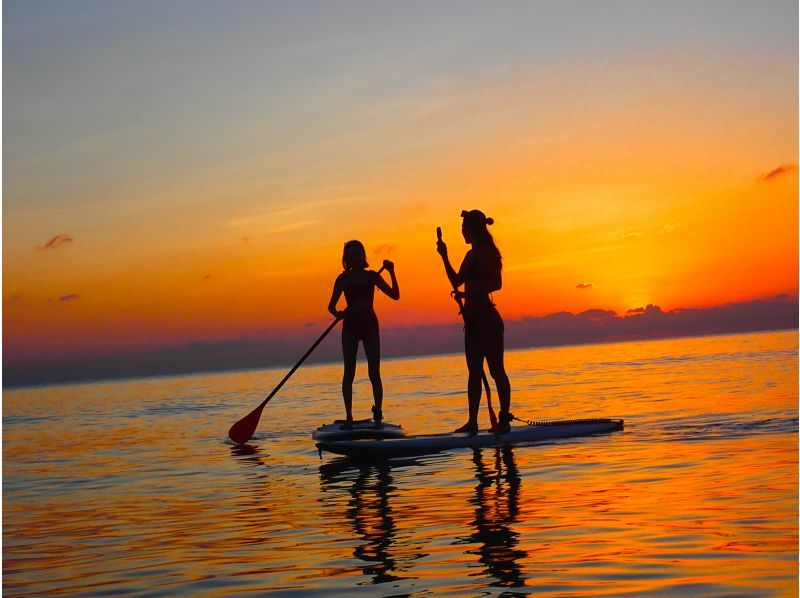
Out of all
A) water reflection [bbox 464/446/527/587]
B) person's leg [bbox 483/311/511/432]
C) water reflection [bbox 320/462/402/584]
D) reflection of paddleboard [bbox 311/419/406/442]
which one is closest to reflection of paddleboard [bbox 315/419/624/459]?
reflection of paddleboard [bbox 311/419/406/442]

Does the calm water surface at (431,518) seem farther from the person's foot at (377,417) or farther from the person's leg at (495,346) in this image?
the person's leg at (495,346)

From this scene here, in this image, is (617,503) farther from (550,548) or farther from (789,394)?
(789,394)

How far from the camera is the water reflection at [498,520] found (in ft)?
20.4

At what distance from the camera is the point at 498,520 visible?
311 inches

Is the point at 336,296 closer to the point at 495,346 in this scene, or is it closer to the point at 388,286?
the point at 388,286

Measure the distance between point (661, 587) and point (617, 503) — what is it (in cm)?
287

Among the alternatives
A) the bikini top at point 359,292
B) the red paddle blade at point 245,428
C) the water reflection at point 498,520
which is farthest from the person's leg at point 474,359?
the red paddle blade at point 245,428

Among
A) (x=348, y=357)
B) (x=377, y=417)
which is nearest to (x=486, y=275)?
(x=348, y=357)

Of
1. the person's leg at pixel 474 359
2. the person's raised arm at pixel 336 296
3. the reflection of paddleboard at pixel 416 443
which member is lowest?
the reflection of paddleboard at pixel 416 443

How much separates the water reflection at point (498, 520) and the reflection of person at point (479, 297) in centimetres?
142

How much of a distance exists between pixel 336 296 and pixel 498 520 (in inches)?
271

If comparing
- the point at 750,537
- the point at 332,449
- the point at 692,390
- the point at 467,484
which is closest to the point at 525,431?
the point at 332,449

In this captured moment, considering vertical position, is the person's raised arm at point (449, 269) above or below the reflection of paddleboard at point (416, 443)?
above

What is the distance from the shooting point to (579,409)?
2088 cm
